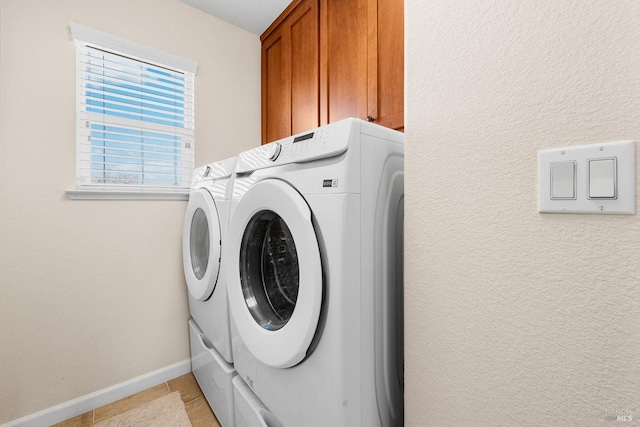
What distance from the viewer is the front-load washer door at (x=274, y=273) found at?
759mm

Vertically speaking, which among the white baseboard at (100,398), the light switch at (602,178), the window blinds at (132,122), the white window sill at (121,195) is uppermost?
the window blinds at (132,122)

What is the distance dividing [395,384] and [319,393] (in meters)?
0.26

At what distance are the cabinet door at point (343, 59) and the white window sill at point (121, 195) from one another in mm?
1085

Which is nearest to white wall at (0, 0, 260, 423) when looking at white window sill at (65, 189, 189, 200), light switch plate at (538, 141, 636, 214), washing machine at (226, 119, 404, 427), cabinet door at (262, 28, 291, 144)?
white window sill at (65, 189, 189, 200)

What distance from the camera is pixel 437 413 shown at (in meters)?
0.69

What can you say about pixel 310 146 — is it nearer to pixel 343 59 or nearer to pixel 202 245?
pixel 343 59

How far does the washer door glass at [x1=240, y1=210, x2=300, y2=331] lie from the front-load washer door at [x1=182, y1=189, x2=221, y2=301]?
296mm

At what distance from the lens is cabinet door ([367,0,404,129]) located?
1.27 m

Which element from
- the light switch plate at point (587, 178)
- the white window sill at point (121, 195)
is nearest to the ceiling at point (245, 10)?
the white window sill at point (121, 195)

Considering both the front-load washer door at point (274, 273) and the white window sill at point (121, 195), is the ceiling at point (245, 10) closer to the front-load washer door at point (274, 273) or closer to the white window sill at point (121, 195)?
the white window sill at point (121, 195)

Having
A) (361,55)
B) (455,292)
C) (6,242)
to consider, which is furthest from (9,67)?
(455,292)

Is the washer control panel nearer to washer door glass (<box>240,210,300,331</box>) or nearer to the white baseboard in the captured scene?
washer door glass (<box>240,210,300,331</box>)

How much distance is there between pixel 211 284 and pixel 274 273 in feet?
1.42

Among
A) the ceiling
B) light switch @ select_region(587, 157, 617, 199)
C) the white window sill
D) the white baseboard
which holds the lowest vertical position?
the white baseboard
